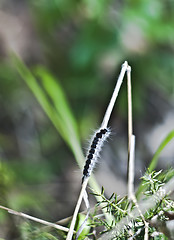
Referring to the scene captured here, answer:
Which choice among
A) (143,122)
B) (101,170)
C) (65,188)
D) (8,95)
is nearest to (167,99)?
(143,122)

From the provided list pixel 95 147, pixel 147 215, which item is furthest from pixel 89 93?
pixel 147 215

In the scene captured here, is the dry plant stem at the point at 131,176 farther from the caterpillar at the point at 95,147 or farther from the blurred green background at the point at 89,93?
the blurred green background at the point at 89,93

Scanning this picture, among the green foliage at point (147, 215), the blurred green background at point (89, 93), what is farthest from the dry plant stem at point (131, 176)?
the blurred green background at point (89, 93)

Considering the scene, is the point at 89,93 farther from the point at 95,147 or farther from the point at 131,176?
the point at 131,176

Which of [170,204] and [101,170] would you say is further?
[101,170]

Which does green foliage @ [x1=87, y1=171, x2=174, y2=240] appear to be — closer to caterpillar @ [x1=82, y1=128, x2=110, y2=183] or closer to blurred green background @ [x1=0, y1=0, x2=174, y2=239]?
caterpillar @ [x1=82, y1=128, x2=110, y2=183]

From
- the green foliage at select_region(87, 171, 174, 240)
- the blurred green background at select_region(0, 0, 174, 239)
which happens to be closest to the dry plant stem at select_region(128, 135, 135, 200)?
the green foliage at select_region(87, 171, 174, 240)

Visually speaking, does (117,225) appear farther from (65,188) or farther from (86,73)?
(86,73)

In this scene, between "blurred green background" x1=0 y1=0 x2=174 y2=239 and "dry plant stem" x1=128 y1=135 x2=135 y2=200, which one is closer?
"dry plant stem" x1=128 y1=135 x2=135 y2=200

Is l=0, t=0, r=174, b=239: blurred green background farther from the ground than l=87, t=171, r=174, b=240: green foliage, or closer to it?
farther from the ground
